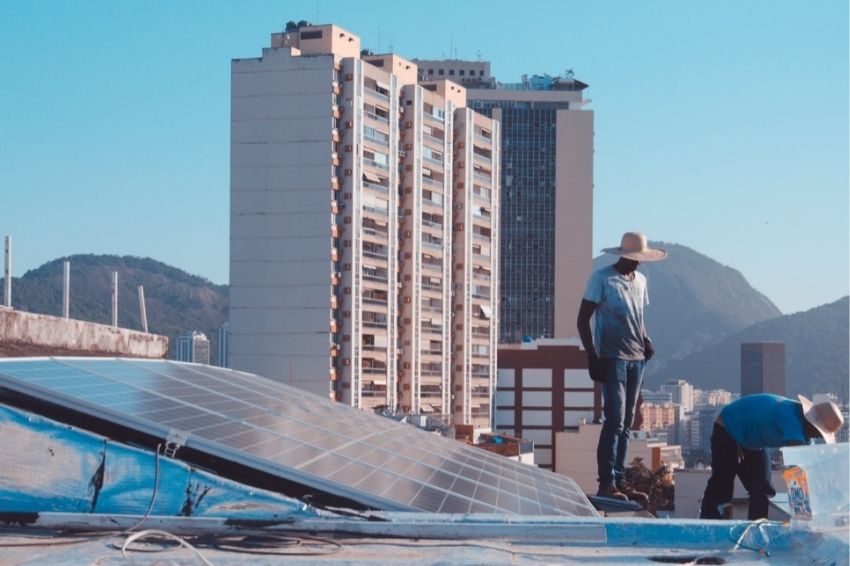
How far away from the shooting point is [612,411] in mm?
8602

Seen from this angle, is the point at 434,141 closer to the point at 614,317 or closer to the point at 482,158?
the point at 482,158

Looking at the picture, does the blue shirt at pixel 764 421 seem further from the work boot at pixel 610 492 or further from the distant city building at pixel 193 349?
the distant city building at pixel 193 349

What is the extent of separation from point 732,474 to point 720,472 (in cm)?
9

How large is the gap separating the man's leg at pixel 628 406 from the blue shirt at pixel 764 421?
0.93 m

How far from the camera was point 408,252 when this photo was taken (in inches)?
3162

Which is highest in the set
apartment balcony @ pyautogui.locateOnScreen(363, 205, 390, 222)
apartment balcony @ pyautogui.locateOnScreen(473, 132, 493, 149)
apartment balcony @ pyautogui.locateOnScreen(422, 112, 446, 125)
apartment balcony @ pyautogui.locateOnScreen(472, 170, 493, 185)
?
apartment balcony @ pyautogui.locateOnScreen(422, 112, 446, 125)

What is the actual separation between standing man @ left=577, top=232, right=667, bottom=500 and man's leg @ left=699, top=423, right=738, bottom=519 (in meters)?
0.82

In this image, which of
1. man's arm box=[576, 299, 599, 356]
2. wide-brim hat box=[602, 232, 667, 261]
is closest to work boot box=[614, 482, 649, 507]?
man's arm box=[576, 299, 599, 356]

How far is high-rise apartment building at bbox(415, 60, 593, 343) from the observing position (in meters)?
118

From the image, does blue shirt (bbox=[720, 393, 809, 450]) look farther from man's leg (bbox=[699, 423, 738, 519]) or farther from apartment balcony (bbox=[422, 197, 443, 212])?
apartment balcony (bbox=[422, 197, 443, 212])

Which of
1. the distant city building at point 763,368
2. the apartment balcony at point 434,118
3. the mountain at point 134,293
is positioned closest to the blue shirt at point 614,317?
the apartment balcony at point 434,118

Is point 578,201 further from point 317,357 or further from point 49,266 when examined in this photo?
point 49,266

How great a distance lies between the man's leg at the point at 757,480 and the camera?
7.83 meters

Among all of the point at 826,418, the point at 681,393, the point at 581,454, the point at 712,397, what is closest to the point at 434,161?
the point at 581,454
